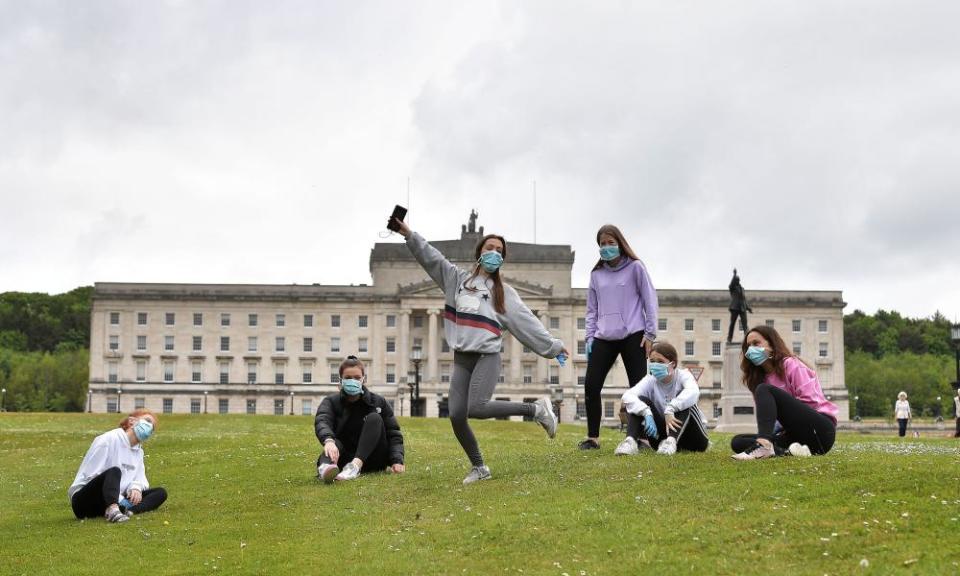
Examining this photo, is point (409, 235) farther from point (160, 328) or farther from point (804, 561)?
point (160, 328)

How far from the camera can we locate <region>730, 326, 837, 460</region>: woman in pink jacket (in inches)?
484

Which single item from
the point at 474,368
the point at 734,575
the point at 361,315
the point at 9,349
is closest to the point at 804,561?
the point at 734,575

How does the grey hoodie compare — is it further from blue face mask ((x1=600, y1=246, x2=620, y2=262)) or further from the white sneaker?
blue face mask ((x1=600, y1=246, x2=620, y2=262))

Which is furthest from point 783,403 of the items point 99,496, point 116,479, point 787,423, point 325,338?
point 325,338

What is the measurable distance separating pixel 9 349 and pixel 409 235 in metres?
132

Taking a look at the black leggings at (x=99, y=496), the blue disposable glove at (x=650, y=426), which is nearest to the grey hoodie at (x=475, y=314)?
the blue disposable glove at (x=650, y=426)

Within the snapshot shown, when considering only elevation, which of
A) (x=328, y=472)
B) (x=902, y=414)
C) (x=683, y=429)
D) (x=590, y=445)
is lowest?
(x=902, y=414)

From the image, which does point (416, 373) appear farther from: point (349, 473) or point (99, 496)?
point (99, 496)

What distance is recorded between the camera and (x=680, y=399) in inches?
525

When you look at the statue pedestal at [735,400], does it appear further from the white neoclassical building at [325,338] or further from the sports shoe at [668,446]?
the white neoclassical building at [325,338]

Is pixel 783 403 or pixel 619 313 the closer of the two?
pixel 783 403

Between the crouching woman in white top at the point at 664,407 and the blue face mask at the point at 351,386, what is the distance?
3.22m

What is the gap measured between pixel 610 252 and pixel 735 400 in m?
30.7

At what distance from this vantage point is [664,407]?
45.0 feet
